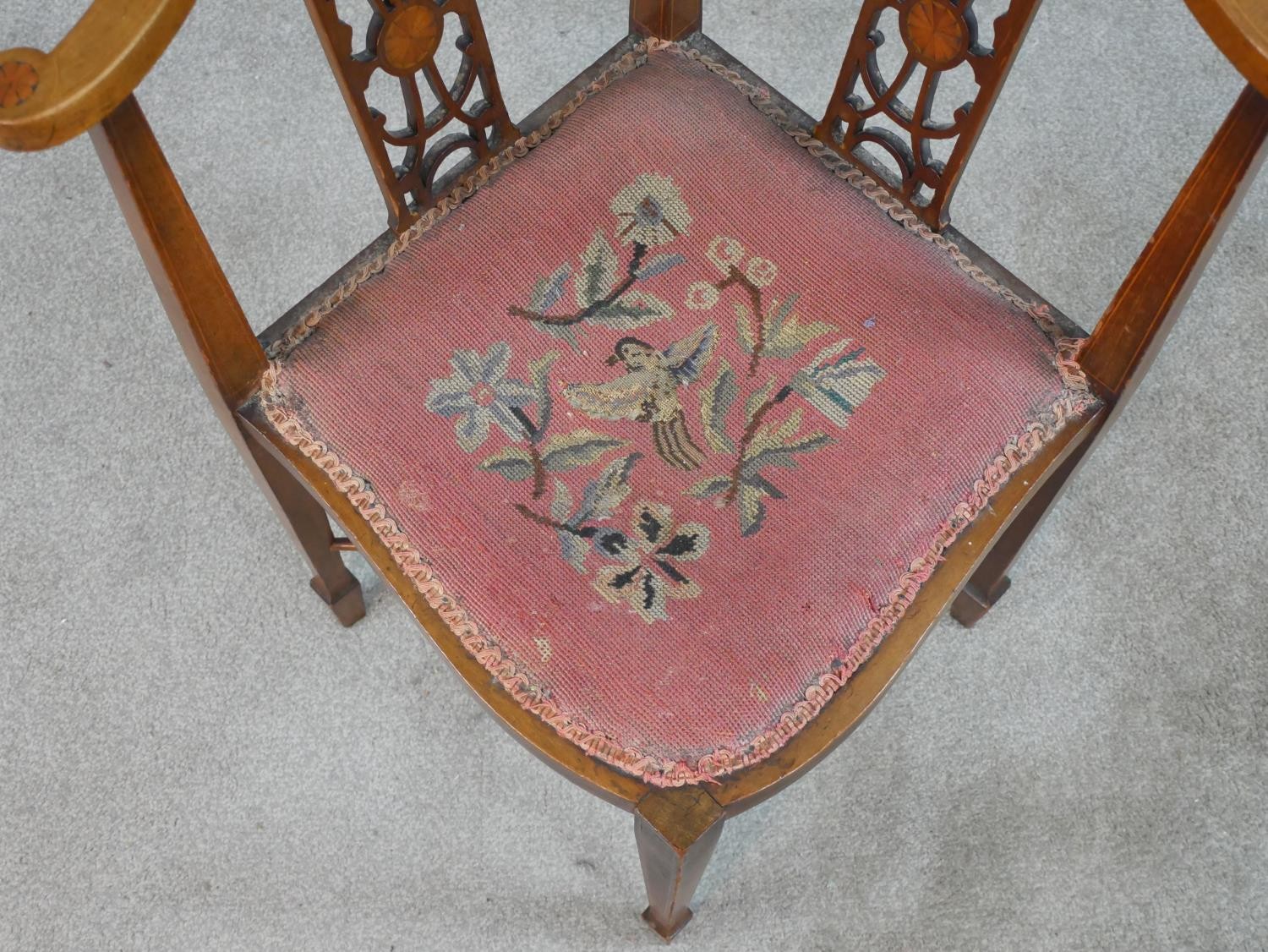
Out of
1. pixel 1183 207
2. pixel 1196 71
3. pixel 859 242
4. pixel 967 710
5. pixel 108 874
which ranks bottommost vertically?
pixel 108 874

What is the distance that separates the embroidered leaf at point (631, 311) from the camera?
3.27ft

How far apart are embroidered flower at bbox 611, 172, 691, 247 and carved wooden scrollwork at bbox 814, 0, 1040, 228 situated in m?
0.13

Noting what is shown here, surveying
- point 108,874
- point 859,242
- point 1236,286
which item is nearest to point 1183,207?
point 859,242

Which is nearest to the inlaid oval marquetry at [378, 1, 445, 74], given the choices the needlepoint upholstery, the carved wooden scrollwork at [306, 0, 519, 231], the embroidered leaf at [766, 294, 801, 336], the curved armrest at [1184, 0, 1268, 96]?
the carved wooden scrollwork at [306, 0, 519, 231]

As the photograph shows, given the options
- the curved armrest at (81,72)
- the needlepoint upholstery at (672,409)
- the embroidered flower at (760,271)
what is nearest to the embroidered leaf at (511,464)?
the needlepoint upholstery at (672,409)

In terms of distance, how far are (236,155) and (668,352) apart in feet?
2.86

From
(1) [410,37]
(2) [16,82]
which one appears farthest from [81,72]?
(1) [410,37]

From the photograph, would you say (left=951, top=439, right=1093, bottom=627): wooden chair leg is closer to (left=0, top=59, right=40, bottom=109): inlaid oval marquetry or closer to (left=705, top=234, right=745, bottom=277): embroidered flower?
(left=705, top=234, right=745, bottom=277): embroidered flower

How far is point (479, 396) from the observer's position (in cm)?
97

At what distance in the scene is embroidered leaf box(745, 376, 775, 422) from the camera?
38.1 inches

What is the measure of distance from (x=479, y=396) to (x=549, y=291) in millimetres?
103

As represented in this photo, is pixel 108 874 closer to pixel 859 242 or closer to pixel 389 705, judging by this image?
pixel 389 705

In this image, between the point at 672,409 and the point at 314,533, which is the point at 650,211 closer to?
the point at 672,409

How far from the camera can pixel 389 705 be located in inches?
53.2
